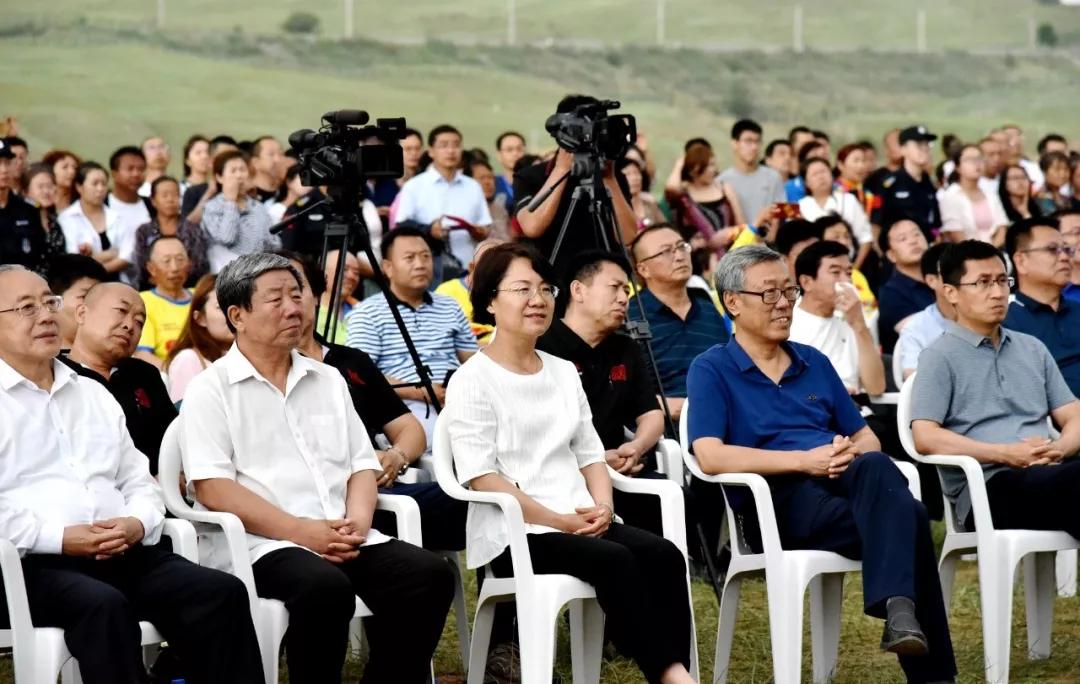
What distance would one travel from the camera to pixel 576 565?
11.3 ft

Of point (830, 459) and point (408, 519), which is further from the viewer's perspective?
point (830, 459)

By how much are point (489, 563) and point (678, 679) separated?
54 cm

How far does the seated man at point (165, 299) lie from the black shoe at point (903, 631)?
9.18 feet

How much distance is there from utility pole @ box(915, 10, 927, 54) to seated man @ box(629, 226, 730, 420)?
421 inches

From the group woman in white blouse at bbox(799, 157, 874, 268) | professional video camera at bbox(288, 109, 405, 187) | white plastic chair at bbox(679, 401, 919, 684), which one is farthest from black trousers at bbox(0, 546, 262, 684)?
woman in white blouse at bbox(799, 157, 874, 268)

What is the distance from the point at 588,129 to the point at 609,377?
0.89m

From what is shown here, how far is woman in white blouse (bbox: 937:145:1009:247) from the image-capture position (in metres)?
9.09

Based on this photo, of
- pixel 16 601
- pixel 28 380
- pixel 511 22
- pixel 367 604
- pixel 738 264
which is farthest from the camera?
pixel 511 22

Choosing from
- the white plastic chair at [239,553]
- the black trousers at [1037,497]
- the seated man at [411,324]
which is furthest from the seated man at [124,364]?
the black trousers at [1037,497]

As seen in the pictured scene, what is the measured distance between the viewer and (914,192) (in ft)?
29.4

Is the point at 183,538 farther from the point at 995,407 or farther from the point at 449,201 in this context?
the point at 449,201

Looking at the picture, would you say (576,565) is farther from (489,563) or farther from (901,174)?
(901,174)

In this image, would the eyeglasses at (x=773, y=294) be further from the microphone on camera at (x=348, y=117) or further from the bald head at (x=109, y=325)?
the bald head at (x=109, y=325)

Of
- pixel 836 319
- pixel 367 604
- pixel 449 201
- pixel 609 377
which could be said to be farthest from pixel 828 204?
pixel 367 604
